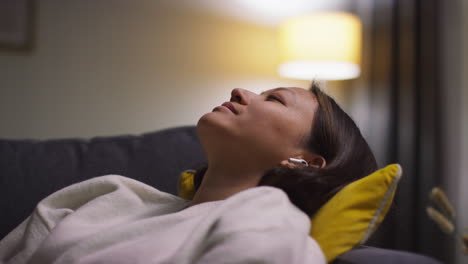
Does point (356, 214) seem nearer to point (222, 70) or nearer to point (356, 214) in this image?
point (356, 214)

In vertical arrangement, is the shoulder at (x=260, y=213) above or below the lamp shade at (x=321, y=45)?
below

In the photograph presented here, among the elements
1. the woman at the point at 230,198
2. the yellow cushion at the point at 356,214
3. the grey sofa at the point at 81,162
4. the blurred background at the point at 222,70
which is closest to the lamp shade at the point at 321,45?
the blurred background at the point at 222,70

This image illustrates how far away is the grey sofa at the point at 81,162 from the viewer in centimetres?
121

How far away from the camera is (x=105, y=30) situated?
89.4 inches

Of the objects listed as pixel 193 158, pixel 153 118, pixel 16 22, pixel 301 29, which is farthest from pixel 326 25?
pixel 16 22

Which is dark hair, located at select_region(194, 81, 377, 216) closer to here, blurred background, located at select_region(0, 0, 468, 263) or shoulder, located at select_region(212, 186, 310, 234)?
shoulder, located at select_region(212, 186, 310, 234)

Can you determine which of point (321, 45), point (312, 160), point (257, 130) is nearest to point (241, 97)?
point (257, 130)

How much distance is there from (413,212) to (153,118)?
1376mm

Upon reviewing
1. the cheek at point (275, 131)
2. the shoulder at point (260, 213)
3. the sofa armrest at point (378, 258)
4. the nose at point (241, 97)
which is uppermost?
the nose at point (241, 97)

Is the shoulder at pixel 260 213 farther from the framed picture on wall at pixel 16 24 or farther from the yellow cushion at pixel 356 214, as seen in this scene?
the framed picture on wall at pixel 16 24

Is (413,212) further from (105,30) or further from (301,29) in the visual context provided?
(105,30)

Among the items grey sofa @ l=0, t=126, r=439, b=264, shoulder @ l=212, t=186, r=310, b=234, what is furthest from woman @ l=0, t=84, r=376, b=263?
grey sofa @ l=0, t=126, r=439, b=264

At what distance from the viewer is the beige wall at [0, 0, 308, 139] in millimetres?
2156

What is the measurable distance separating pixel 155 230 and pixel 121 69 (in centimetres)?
155
